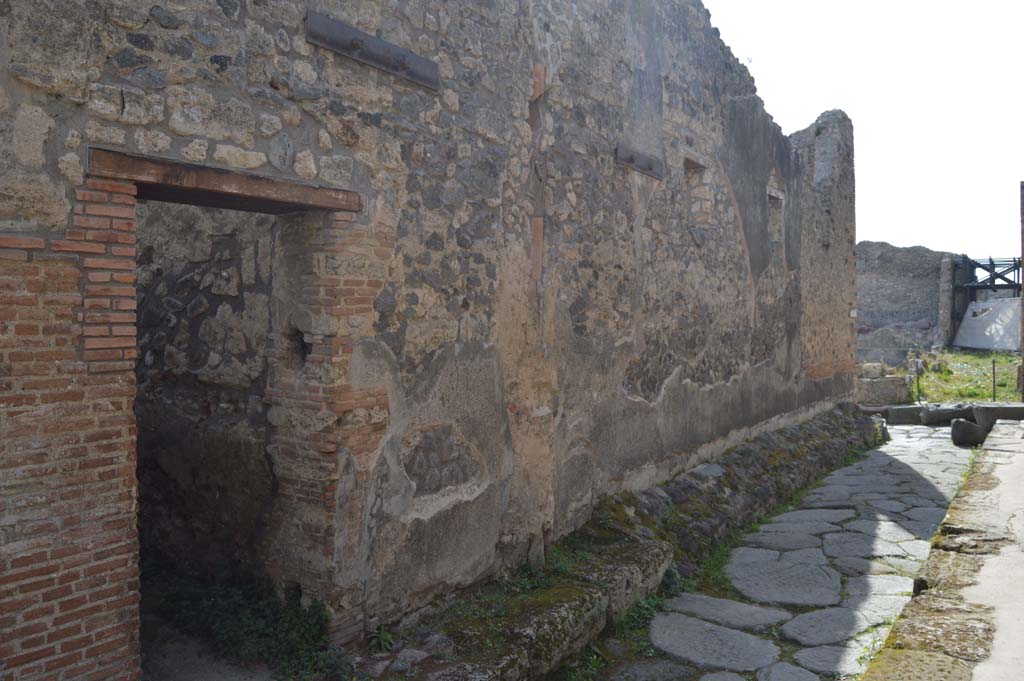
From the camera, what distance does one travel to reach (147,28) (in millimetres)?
2611

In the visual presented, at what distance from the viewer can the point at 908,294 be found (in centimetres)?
2823

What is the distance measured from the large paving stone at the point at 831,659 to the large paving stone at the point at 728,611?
0.36 meters

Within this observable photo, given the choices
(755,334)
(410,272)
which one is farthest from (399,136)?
(755,334)

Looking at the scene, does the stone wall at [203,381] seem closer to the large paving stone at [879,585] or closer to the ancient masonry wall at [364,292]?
the ancient masonry wall at [364,292]

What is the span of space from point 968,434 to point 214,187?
10.2 meters

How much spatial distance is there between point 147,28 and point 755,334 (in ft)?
21.4

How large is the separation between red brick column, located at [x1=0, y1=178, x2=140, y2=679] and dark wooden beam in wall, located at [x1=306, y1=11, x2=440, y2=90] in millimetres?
986

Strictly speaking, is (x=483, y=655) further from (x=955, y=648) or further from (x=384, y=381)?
(x=955, y=648)

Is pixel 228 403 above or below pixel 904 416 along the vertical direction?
above

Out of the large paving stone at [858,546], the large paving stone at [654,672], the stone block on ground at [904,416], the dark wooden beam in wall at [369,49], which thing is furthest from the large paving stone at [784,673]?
the stone block on ground at [904,416]

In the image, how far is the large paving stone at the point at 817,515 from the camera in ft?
21.4

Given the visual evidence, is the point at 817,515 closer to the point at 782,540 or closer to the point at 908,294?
the point at 782,540

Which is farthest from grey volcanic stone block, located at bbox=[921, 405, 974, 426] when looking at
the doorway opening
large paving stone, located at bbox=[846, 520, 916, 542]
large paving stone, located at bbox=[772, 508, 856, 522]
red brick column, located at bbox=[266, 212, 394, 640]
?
the doorway opening

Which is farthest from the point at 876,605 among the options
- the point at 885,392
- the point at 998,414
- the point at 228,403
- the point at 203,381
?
the point at 885,392
